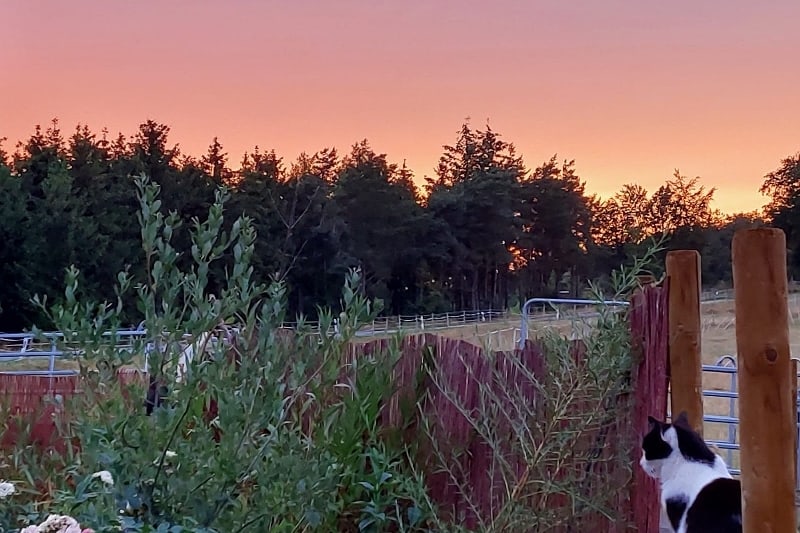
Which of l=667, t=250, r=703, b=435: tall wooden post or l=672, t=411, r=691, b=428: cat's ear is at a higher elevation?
l=667, t=250, r=703, b=435: tall wooden post

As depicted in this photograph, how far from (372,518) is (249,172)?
2894cm

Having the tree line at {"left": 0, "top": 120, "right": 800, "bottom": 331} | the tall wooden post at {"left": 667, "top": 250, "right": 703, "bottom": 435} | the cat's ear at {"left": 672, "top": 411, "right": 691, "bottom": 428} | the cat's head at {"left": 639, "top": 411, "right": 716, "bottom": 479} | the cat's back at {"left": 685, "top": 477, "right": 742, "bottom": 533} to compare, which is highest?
the tree line at {"left": 0, "top": 120, "right": 800, "bottom": 331}

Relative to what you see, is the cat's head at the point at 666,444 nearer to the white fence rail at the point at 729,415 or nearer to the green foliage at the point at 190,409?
the white fence rail at the point at 729,415

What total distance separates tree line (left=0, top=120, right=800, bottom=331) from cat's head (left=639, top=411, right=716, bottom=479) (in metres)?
23.0

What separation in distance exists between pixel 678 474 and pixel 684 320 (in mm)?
690

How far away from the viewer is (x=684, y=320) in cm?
287

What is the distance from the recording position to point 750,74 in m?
10.0

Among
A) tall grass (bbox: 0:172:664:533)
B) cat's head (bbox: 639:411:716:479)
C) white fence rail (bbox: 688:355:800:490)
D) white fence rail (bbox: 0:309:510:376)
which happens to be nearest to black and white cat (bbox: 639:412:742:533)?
cat's head (bbox: 639:411:716:479)

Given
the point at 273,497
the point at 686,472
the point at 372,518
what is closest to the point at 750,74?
the point at 686,472

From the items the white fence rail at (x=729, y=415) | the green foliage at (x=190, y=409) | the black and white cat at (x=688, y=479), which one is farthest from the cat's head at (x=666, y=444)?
the green foliage at (x=190, y=409)

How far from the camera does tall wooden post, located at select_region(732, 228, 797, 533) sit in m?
2.05

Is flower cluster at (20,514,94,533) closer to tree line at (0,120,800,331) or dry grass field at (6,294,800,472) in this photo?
dry grass field at (6,294,800,472)

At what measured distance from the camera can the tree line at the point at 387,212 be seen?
26141 mm

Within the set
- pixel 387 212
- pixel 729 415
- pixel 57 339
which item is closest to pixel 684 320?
pixel 57 339
